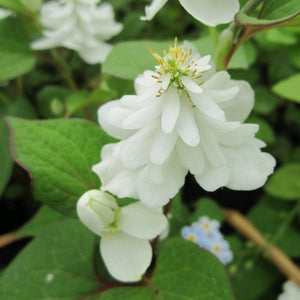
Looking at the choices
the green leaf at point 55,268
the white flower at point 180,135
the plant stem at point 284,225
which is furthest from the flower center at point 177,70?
the plant stem at point 284,225

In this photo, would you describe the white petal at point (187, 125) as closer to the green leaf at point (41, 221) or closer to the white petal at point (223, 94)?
the white petal at point (223, 94)

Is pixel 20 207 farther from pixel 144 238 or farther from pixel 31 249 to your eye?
pixel 144 238

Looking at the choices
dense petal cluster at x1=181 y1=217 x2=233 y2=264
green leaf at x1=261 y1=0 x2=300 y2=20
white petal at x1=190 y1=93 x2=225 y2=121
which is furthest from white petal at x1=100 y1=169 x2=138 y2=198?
dense petal cluster at x1=181 y1=217 x2=233 y2=264

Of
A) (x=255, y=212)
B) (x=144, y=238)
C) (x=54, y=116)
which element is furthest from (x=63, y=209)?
(x=255, y=212)

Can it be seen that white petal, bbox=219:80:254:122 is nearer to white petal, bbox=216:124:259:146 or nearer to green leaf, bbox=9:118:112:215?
white petal, bbox=216:124:259:146

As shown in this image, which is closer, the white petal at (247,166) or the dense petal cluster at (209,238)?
the white petal at (247,166)

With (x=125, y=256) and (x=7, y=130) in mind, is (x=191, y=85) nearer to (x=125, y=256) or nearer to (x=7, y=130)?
(x=125, y=256)

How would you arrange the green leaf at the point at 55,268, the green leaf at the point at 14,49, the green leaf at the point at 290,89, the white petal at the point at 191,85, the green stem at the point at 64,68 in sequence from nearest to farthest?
the white petal at the point at 191,85
the green leaf at the point at 55,268
the green leaf at the point at 290,89
the green leaf at the point at 14,49
the green stem at the point at 64,68

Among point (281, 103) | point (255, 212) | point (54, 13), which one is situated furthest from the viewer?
point (281, 103)
